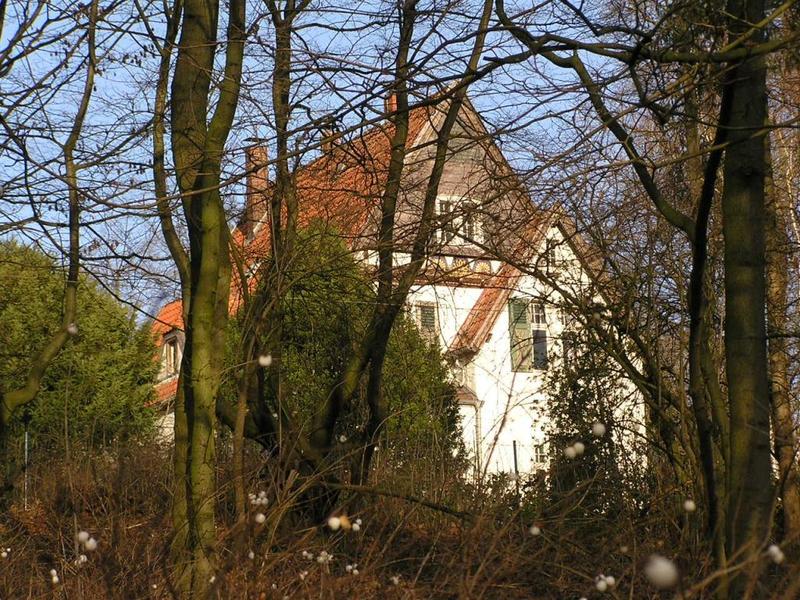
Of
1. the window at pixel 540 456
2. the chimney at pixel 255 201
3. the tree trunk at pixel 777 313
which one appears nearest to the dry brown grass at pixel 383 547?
the window at pixel 540 456

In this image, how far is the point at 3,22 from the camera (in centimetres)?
843

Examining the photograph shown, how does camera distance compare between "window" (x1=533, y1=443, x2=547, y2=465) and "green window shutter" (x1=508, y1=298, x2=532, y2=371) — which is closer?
"green window shutter" (x1=508, y1=298, x2=532, y2=371)

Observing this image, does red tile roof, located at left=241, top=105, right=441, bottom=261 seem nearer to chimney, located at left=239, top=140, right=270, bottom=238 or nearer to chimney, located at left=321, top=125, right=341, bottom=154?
chimney, located at left=239, top=140, right=270, bottom=238

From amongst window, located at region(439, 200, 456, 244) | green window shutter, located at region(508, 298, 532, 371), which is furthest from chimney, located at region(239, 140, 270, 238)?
green window shutter, located at region(508, 298, 532, 371)

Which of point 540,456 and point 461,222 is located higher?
point 461,222

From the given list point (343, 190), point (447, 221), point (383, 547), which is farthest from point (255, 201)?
point (383, 547)

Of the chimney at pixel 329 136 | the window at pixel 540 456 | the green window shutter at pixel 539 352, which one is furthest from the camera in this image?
the window at pixel 540 456

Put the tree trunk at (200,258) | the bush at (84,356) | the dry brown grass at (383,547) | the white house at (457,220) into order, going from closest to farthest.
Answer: the dry brown grass at (383,547) → the tree trunk at (200,258) → the white house at (457,220) → the bush at (84,356)

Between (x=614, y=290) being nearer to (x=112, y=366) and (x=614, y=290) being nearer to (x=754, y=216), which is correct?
(x=754, y=216)

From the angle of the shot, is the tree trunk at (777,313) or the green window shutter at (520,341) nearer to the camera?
the green window shutter at (520,341)

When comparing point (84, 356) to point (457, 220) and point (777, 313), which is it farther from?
point (777, 313)

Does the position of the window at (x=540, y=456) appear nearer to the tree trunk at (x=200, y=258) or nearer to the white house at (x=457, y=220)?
the white house at (x=457, y=220)

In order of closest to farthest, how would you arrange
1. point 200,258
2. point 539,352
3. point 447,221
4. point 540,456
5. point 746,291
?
point 746,291, point 447,221, point 200,258, point 540,456, point 539,352

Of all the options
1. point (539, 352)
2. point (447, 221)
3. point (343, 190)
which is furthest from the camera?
point (539, 352)
